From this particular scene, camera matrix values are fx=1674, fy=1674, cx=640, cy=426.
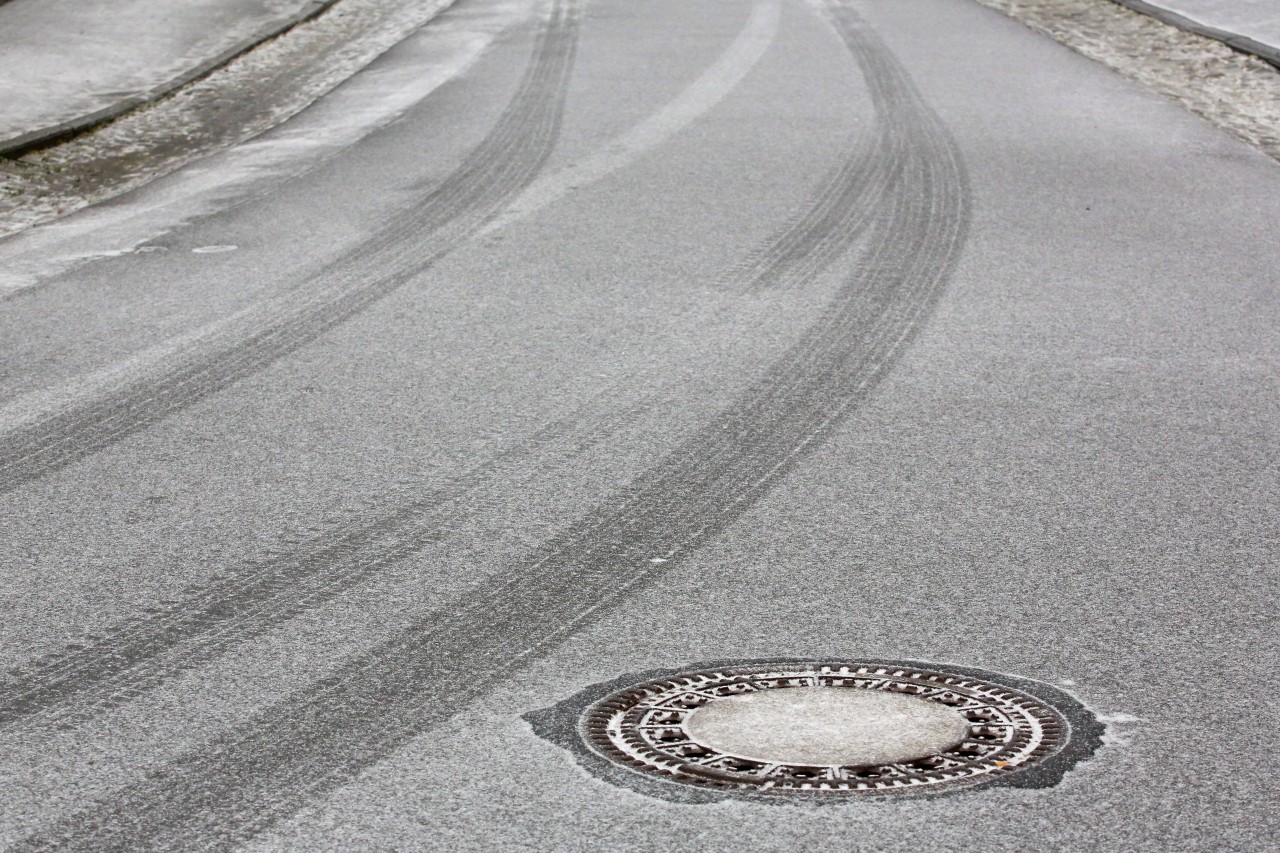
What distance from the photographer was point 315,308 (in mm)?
8891

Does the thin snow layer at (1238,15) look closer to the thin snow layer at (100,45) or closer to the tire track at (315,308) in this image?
the tire track at (315,308)

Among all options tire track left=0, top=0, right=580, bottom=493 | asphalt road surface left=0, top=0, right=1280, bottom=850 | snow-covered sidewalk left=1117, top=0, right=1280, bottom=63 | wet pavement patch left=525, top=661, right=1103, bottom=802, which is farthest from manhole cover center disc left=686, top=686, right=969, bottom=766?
snow-covered sidewalk left=1117, top=0, right=1280, bottom=63

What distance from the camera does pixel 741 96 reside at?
A: 14836mm

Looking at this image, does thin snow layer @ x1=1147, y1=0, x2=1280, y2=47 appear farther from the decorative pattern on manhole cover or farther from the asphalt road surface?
the decorative pattern on manhole cover

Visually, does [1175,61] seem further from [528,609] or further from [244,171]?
[528,609]

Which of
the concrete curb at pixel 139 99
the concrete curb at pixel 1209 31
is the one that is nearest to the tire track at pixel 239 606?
the concrete curb at pixel 139 99

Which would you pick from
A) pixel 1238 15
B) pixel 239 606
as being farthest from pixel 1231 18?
pixel 239 606

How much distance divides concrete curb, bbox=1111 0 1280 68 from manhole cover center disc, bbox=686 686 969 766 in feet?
42.8

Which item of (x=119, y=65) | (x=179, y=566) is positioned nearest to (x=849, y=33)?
(x=119, y=65)

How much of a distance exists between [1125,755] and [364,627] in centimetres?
226

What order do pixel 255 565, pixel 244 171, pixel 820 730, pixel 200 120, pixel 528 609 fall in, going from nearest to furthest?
pixel 820 730, pixel 528 609, pixel 255 565, pixel 244 171, pixel 200 120

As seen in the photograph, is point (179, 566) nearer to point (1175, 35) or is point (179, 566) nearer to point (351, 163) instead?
point (351, 163)

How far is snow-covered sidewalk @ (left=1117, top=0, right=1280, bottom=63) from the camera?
1669 cm

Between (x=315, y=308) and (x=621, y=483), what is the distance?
3.14 metres
